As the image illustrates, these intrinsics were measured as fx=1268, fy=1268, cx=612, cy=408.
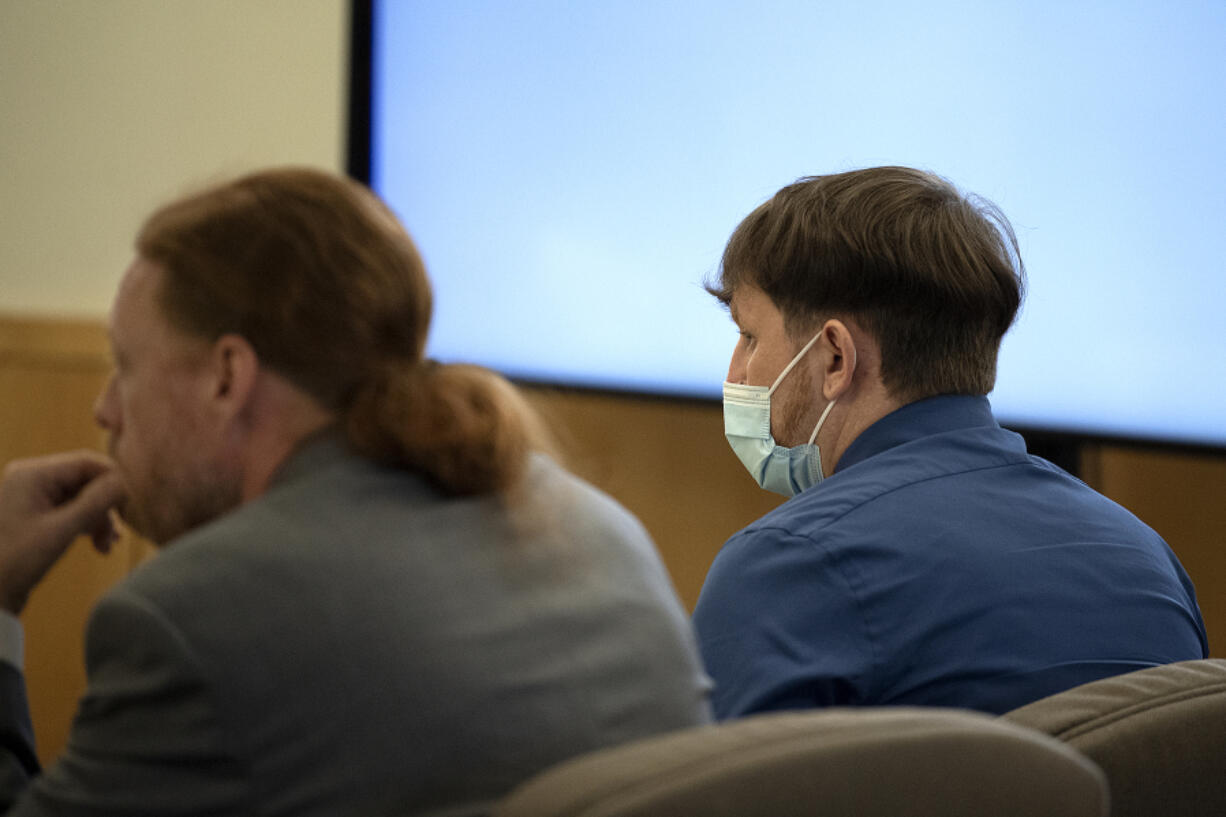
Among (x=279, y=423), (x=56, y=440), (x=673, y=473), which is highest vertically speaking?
(x=279, y=423)

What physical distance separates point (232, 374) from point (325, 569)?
0.71ft

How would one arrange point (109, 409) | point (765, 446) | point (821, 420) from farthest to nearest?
point (765, 446) → point (821, 420) → point (109, 409)

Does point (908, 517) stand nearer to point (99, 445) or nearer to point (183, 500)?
point (183, 500)

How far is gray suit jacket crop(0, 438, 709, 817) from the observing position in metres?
0.74

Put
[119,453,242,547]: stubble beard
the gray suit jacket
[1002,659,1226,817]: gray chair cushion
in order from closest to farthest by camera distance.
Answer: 1. the gray suit jacket
2. [1002,659,1226,817]: gray chair cushion
3. [119,453,242,547]: stubble beard

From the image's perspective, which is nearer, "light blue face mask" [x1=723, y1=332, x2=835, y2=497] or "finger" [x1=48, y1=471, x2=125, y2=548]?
"finger" [x1=48, y1=471, x2=125, y2=548]

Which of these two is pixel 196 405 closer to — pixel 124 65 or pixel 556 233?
pixel 556 233

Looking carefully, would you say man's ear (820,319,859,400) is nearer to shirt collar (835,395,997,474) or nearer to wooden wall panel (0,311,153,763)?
shirt collar (835,395,997,474)

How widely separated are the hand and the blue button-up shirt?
1.82ft

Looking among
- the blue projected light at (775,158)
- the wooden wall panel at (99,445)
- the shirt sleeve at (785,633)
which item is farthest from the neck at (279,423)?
the wooden wall panel at (99,445)

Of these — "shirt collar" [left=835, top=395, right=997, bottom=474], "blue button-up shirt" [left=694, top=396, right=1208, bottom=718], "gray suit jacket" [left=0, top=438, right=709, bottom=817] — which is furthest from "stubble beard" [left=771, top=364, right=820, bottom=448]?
"gray suit jacket" [left=0, top=438, right=709, bottom=817]

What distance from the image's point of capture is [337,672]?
29.5 inches

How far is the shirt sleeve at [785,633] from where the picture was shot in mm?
1114

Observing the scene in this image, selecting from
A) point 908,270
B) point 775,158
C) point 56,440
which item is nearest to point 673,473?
point 775,158
